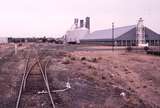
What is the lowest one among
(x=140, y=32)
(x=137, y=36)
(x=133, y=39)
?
(x=133, y=39)

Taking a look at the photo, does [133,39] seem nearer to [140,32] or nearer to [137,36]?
[137,36]

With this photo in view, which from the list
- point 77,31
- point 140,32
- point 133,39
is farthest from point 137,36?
point 77,31

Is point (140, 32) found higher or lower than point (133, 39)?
higher

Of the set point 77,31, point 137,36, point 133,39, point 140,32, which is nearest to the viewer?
point 140,32

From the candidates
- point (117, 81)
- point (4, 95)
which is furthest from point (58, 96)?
point (117, 81)

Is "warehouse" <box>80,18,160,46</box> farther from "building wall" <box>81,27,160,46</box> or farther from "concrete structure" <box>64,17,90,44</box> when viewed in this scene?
"concrete structure" <box>64,17,90,44</box>

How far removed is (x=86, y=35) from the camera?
10856 centimetres

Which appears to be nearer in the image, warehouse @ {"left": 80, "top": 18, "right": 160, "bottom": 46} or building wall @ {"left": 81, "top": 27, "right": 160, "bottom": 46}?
warehouse @ {"left": 80, "top": 18, "right": 160, "bottom": 46}

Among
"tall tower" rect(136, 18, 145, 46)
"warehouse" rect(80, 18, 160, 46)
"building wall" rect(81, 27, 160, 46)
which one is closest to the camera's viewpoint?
"tall tower" rect(136, 18, 145, 46)

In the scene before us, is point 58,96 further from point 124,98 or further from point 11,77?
point 11,77

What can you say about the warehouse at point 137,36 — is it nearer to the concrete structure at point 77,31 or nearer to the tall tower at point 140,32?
the tall tower at point 140,32

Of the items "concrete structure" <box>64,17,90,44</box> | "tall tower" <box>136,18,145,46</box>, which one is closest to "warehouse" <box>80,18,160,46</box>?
"tall tower" <box>136,18,145,46</box>

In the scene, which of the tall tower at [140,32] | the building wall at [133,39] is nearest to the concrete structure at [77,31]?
the building wall at [133,39]

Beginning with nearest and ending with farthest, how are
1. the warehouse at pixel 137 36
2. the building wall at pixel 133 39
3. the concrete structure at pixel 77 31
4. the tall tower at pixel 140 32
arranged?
the tall tower at pixel 140 32 < the warehouse at pixel 137 36 < the building wall at pixel 133 39 < the concrete structure at pixel 77 31
